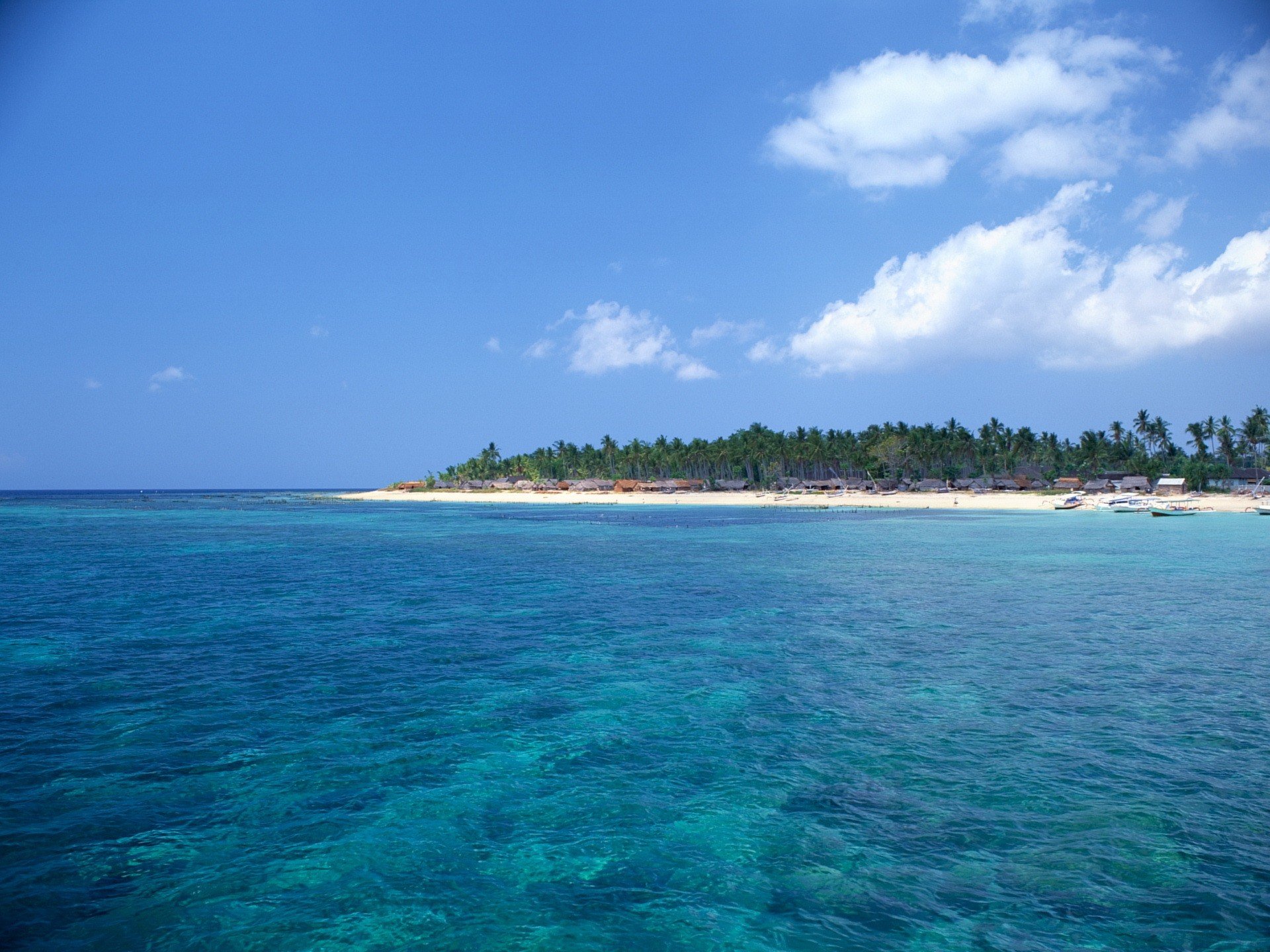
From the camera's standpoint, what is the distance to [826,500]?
11250cm

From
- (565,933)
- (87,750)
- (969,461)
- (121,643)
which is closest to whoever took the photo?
(565,933)

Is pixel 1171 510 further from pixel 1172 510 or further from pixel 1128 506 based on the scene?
pixel 1128 506

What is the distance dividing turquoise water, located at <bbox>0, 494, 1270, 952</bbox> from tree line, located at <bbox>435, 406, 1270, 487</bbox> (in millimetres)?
109483

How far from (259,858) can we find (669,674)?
8.46 metres

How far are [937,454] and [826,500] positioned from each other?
29193mm

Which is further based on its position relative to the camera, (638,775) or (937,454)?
(937,454)

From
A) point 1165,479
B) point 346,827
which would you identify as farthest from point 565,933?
point 1165,479

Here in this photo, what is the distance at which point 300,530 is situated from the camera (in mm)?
61906

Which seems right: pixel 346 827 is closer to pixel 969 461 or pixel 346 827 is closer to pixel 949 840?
pixel 949 840

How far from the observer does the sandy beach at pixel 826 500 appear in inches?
3487

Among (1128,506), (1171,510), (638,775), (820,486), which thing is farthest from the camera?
(820,486)

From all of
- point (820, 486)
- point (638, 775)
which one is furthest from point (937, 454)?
point (638, 775)

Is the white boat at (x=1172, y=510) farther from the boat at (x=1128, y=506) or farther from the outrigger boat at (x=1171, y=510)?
the boat at (x=1128, y=506)

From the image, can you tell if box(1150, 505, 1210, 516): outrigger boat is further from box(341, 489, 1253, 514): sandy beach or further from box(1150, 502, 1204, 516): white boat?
box(341, 489, 1253, 514): sandy beach
